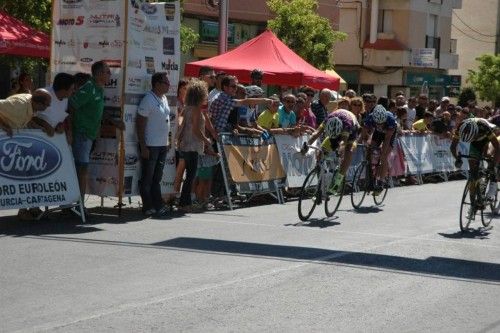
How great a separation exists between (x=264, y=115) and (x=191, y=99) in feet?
10.1

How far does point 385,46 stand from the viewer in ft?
176

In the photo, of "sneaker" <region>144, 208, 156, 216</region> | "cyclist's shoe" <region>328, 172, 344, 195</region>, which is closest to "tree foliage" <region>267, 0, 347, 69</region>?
"cyclist's shoe" <region>328, 172, 344, 195</region>

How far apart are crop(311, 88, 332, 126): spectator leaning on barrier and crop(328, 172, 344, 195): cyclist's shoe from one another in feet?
15.4

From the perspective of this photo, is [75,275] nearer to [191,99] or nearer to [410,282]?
[410,282]

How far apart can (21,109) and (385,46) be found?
4293cm

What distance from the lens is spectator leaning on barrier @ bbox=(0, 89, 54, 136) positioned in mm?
12211

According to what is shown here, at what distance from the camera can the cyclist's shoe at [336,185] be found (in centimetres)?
1466

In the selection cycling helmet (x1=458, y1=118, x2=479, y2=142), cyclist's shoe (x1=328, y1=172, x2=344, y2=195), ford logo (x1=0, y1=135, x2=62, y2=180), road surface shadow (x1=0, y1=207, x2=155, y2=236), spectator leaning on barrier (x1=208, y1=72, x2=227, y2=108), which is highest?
spectator leaning on barrier (x1=208, y1=72, x2=227, y2=108)

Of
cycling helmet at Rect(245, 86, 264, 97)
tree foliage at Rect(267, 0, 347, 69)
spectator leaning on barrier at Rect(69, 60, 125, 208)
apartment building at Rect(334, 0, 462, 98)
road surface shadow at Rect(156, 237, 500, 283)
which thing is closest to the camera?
road surface shadow at Rect(156, 237, 500, 283)

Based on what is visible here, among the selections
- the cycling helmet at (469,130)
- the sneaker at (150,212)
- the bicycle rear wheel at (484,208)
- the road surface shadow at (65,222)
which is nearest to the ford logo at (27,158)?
the road surface shadow at (65,222)

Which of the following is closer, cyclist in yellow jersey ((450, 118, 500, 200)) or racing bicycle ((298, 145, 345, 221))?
cyclist in yellow jersey ((450, 118, 500, 200))

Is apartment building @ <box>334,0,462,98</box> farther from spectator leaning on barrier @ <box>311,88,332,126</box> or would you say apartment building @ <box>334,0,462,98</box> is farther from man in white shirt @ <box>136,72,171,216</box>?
man in white shirt @ <box>136,72,171,216</box>

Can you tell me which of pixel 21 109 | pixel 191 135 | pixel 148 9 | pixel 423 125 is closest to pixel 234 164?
pixel 191 135

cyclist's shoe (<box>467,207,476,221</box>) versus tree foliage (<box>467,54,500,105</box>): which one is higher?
tree foliage (<box>467,54,500,105</box>)
